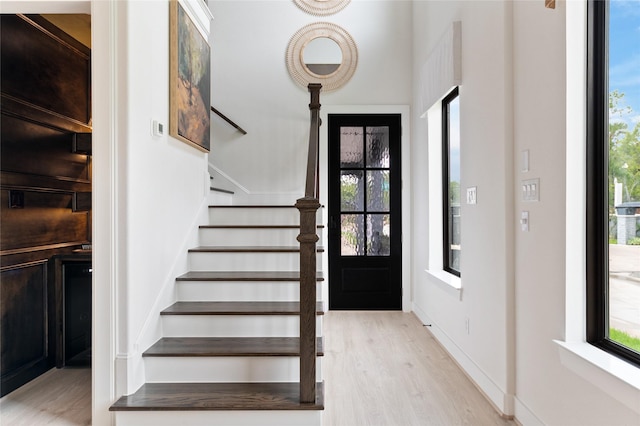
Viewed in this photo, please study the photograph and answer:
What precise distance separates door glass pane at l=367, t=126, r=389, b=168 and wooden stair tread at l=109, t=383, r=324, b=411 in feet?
9.61

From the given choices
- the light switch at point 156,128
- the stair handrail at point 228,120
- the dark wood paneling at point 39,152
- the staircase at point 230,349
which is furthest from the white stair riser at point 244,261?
the stair handrail at point 228,120

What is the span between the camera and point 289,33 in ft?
15.7

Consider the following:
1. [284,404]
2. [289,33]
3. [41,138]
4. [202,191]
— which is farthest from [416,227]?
[41,138]

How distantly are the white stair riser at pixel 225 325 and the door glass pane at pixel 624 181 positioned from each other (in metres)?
1.54

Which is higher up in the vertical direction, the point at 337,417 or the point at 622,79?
the point at 622,79

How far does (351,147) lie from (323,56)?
1.07 meters

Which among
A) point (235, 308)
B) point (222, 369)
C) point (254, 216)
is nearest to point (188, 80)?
point (254, 216)

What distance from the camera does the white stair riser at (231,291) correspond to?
286 centimetres

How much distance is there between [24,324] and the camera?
2.73 m

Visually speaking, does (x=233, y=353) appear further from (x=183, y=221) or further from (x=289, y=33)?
(x=289, y=33)

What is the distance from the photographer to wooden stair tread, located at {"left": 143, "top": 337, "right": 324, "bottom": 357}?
2355 millimetres

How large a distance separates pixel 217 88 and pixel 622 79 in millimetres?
4012

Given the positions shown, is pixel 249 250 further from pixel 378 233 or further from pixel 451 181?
pixel 378 233

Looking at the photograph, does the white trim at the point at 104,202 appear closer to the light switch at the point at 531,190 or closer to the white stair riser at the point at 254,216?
the white stair riser at the point at 254,216
